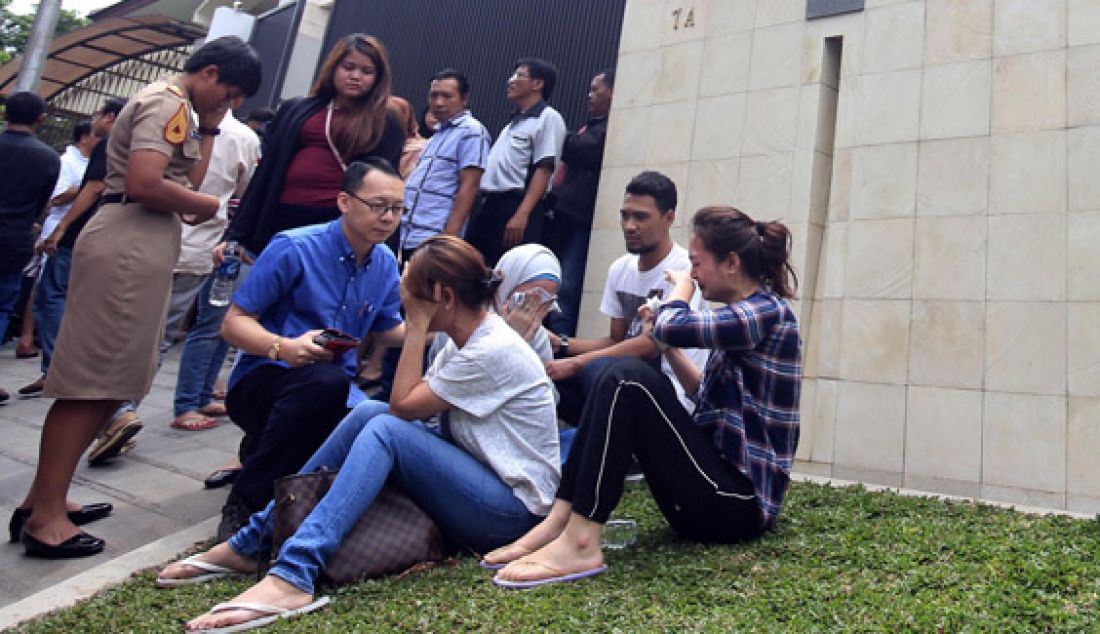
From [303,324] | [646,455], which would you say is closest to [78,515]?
[303,324]

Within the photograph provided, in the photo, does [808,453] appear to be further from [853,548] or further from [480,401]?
[480,401]

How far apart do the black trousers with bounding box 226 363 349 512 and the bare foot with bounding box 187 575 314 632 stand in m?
0.72

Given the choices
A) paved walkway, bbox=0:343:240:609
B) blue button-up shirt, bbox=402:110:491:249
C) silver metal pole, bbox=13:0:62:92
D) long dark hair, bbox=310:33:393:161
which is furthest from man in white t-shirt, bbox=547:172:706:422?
silver metal pole, bbox=13:0:62:92

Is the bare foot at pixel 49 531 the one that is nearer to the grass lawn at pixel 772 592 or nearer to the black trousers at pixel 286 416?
the grass lawn at pixel 772 592

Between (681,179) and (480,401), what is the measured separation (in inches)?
160

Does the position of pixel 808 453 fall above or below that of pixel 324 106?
below

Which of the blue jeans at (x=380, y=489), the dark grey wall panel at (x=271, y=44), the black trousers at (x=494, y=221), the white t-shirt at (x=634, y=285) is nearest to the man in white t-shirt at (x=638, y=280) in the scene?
the white t-shirt at (x=634, y=285)

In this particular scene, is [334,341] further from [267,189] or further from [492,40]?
[492,40]

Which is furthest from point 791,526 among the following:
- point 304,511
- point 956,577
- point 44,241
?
point 44,241

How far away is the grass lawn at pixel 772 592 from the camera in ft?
8.20

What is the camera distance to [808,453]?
556 cm

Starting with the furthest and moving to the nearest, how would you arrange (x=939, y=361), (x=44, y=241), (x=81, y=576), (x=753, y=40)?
(x=44, y=241)
(x=753, y=40)
(x=939, y=361)
(x=81, y=576)

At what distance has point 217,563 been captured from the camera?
3.21 metres

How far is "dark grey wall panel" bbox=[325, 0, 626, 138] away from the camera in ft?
27.3
